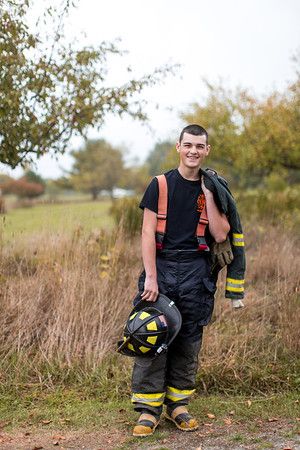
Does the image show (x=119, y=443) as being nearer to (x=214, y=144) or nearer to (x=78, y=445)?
(x=78, y=445)

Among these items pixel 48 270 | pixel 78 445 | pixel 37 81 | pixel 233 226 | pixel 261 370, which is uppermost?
pixel 37 81

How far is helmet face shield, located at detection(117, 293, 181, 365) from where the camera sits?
4.30 m

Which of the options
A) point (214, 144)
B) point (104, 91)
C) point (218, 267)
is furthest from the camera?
point (214, 144)

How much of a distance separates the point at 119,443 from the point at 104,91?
3782mm

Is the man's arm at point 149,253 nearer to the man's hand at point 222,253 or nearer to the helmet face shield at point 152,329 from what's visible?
the helmet face shield at point 152,329

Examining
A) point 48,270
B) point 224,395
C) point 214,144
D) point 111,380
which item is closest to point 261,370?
point 224,395

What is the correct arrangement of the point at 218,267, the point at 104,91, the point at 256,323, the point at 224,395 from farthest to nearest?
the point at 104,91
the point at 256,323
the point at 224,395
the point at 218,267

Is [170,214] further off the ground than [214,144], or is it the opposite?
[214,144]

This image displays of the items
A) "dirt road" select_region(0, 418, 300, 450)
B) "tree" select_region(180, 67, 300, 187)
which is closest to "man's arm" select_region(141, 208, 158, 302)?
"dirt road" select_region(0, 418, 300, 450)

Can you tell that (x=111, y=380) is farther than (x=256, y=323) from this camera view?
No

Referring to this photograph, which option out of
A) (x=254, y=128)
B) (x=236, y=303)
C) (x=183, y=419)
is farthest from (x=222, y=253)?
(x=254, y=128)

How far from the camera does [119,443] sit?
4.45 meters

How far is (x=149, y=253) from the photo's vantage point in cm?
439

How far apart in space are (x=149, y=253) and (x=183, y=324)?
564mm
